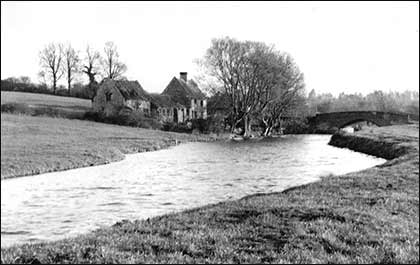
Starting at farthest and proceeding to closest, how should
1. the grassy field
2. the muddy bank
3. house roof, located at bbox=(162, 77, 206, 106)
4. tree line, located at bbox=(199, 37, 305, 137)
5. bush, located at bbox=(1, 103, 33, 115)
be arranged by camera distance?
house roof, located at bbox=(162, 77, 206, 106) < tree line, located at bbox=(199, 37, 305, 137) < the muddy bank < the grassy field < bush, located at bbox=(1, 103, 33, 115)

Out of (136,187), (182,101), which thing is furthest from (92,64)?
(182,101)

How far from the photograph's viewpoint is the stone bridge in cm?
6700

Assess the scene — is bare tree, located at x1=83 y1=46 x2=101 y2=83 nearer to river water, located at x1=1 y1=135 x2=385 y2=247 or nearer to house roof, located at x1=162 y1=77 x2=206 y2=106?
river water, located at x1=1 y1=135 x2=385 y2=247

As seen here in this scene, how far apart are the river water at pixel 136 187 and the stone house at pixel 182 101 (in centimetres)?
3254

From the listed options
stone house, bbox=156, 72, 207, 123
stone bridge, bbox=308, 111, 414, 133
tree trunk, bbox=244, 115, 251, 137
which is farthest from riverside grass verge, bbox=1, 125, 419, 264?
stone bridge, bbox=308, 111, 414, 133

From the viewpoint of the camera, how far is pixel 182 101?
69125 millimetres

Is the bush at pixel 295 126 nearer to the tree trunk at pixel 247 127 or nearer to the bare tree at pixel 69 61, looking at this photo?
the tree trunk at pixel 247 127

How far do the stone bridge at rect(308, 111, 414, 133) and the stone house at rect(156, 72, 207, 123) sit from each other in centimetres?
1667

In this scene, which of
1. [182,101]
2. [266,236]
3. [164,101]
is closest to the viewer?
[266,236]

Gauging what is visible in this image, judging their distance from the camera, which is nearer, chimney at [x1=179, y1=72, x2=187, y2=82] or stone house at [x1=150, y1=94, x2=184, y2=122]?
stone house at [x1=150, y1=94, x2=184, y2=122]

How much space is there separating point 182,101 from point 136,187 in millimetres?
51825

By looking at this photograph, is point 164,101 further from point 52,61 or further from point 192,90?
point 52,61

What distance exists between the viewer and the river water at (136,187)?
8.65 meters

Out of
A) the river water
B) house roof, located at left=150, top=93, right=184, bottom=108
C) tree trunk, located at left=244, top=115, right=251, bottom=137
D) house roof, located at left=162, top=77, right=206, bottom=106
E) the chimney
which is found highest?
the chimney
